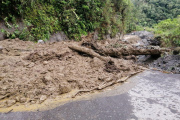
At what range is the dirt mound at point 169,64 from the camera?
269 inches

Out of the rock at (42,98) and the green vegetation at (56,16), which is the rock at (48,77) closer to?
the rock at (42,98)

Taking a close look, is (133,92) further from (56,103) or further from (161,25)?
(161,25)

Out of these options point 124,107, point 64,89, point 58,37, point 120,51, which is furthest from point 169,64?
point 58,37

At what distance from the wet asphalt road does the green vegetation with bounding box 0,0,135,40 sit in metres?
5.38

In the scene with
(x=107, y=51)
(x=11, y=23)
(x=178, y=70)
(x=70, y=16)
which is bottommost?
(x=178, y=70)

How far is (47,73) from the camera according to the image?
Answer: 13.9 feet

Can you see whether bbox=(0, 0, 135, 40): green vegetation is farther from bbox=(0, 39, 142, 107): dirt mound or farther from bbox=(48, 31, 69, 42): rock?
bbox=(0, 39, 142, 107): dirt mound

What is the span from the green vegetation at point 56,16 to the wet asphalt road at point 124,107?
5.38 metres

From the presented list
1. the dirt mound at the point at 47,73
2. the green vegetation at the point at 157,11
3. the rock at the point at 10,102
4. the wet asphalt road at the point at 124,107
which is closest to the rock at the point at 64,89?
the dirt mound at the point at 47,73

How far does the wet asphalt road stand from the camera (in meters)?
2.83

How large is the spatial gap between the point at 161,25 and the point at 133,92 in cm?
1841

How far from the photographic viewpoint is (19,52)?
5.09 m

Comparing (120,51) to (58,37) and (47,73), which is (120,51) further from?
(47,73)

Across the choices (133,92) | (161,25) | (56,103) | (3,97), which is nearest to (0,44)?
(3,97)
